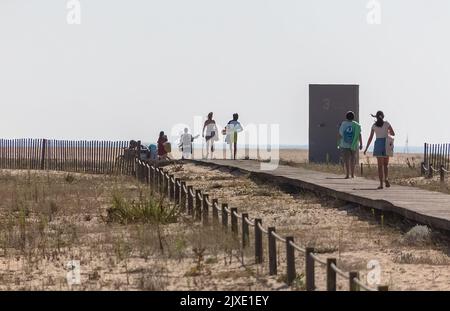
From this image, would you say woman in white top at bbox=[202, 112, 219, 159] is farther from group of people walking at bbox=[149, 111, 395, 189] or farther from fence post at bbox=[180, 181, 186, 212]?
fence post at bbox=[180, 181, 186, 212]

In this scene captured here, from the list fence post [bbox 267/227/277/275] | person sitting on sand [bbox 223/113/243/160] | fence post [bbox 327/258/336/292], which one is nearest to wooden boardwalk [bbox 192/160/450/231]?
fence post [bbox 267/227/277/275]

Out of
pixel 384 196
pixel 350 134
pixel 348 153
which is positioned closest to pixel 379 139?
pixel 384 196

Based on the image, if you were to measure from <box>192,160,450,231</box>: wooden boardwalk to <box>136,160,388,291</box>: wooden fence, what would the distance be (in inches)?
78.9

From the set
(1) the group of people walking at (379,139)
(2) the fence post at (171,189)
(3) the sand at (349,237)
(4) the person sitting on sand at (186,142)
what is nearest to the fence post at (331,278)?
(3) the sand at (349,237)

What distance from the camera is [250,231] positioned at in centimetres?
1662

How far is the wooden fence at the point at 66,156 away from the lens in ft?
144

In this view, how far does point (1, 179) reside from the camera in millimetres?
35094

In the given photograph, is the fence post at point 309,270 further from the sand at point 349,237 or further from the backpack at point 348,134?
the backpack at point 348,134

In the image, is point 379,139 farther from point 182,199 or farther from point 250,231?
point 250,231

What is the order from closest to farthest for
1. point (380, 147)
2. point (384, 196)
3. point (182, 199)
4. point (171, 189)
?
point (384, 196) < point (182, 199) < point (380, 147) < point (171, 189)

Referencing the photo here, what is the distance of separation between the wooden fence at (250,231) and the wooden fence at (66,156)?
1419 cm

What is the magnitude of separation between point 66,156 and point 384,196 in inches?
1073
